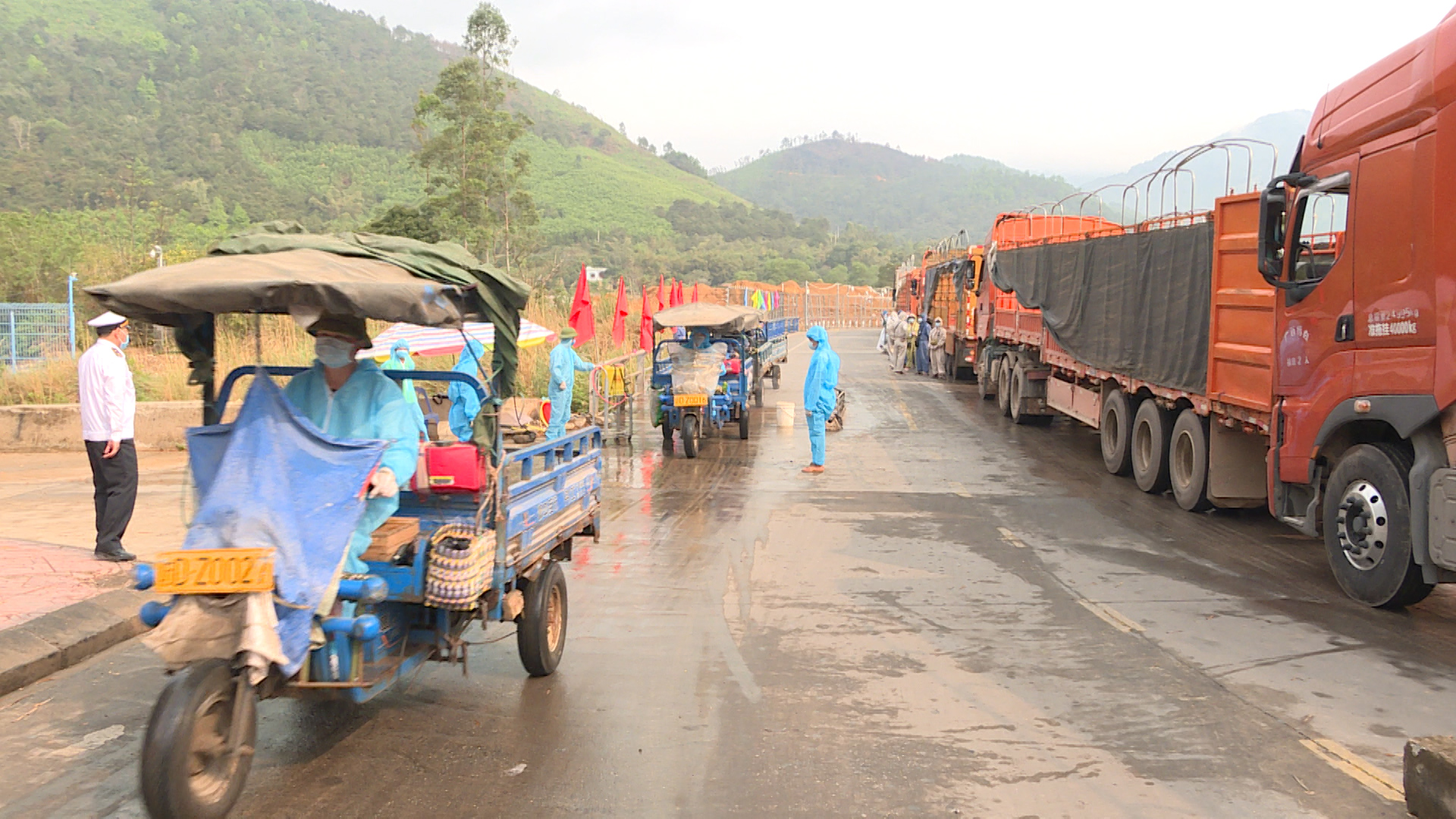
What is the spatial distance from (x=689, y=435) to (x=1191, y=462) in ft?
21.9

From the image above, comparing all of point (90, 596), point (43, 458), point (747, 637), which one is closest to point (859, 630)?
point (747, 637)

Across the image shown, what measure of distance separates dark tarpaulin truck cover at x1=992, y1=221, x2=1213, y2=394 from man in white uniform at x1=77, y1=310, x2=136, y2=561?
32.2 feet

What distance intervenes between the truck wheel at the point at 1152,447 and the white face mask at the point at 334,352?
31.5ft

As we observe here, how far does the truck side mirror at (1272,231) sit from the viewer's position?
8.59 meters

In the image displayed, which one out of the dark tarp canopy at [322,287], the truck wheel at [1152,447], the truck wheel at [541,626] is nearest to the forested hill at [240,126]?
the truck wheel at [1152,447]

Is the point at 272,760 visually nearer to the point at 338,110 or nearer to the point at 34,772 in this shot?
the point at 34,772

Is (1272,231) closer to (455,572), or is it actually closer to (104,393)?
(455,572)

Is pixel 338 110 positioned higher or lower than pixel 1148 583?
higher

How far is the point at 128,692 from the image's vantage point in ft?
Answer: 18.5

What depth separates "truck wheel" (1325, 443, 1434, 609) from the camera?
7012mm

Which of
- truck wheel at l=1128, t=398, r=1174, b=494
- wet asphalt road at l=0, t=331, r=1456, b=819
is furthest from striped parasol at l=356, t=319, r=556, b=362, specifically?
truck wheel at l=1128, t=398, r=1174, b=494

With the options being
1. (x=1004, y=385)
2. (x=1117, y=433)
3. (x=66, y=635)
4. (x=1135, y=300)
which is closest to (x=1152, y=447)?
(x=1117, y=433)

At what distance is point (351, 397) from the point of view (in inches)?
197

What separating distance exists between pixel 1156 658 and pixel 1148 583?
195 centimetres
